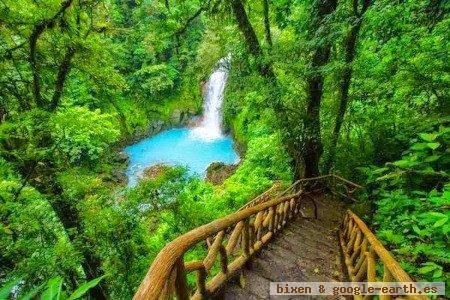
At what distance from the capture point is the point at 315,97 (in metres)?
10.1

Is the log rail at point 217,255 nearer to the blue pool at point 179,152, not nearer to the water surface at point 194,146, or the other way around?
the water surface at point 194,146

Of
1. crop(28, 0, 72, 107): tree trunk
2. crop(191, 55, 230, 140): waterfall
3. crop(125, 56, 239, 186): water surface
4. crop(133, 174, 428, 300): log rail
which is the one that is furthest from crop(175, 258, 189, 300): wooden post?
crop(191, 55, 230, 140): waterfall

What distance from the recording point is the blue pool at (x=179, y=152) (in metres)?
23.7

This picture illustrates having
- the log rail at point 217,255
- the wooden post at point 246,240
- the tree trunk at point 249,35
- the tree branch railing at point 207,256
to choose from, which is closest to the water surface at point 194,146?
the tree trunk at point 249,35

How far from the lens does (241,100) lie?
10859 mm

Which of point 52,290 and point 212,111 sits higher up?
point 212,111

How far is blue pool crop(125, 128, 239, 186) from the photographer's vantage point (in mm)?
23703

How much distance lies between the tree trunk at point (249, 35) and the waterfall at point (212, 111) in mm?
18917

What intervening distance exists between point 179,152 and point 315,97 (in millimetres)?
16922

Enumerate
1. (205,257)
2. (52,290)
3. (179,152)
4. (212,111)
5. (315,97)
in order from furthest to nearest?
(212,111)
(179,152)
(315,97)
(205,257)
(52,290)

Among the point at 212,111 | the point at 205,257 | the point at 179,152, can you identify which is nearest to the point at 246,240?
the point at 205,257

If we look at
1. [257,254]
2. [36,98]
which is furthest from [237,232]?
[36,98]

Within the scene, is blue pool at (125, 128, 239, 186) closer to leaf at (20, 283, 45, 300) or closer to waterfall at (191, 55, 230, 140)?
waterfall at (191, 55, 230, 140)

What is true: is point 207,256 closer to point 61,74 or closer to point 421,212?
point 421,212
